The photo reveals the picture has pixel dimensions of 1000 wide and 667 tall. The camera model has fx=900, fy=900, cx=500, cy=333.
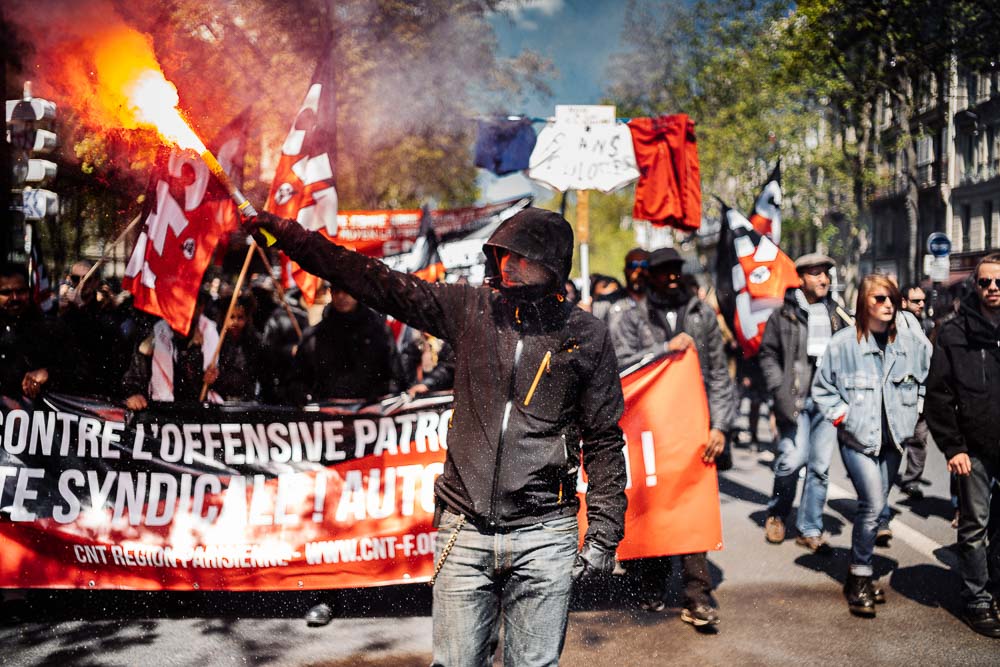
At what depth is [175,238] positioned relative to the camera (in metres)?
5.53

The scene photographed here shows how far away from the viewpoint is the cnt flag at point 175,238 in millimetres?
5449

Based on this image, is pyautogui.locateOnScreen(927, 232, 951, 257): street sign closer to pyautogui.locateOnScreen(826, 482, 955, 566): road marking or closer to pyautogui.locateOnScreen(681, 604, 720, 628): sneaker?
pyautogui.locateOnScreen(826, 482, 955, 566): road marking

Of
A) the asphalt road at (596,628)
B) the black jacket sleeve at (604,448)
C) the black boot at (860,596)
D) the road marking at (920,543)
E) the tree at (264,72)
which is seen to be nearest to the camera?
the black jacket sleeve at (604,448)

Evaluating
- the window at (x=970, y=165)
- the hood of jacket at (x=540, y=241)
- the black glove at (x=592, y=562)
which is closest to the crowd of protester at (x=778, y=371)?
the hood of jacket at (x=540, y=241)

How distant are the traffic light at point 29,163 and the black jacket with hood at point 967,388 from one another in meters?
6.40

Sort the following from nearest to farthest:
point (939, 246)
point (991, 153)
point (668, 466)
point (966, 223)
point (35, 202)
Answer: point (668, 466) → point (35, 202) → point (939, 246) → point (991, 153) → point (966, 223)

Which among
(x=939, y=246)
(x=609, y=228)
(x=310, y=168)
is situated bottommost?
(x=939, y=246)

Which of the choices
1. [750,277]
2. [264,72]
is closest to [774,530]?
[750,277]

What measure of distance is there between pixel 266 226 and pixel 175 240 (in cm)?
308

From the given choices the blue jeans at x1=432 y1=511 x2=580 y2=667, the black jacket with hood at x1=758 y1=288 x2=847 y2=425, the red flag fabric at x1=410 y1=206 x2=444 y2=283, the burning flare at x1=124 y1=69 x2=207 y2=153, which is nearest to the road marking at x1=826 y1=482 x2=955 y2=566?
the black jacket with hood at x1=758 y1=288 x2=847 y2=425

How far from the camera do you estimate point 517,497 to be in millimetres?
2668

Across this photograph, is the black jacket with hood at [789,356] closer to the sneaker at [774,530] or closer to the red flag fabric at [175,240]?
the sneaker at [774,530]

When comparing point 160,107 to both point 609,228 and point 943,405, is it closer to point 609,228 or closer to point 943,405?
point 943,405

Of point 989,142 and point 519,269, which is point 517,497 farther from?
point 989,142
